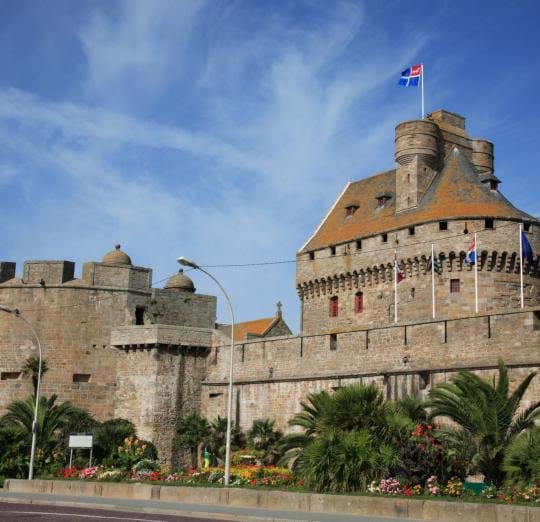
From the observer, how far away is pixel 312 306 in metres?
43.6

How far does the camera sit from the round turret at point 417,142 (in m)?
40.5

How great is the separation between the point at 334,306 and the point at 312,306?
5.29 feet

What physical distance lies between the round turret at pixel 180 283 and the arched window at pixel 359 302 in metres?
8.07

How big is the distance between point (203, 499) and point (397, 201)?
25039 millimetres

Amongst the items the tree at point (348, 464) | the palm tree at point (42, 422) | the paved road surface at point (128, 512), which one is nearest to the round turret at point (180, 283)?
the palm tree at point (42, 422)

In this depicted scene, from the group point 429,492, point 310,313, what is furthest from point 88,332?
point 429,492

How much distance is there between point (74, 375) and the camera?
3647cm

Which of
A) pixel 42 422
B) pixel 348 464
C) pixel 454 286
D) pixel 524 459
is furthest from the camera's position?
pixel 454 286

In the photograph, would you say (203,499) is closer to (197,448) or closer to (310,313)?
(197,448)

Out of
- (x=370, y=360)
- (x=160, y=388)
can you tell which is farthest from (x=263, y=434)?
(x=160, y=388)

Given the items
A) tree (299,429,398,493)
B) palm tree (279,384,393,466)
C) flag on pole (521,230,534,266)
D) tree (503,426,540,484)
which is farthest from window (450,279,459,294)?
tree (503,426,540,484)

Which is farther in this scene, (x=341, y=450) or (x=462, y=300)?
(x=462, y=300)

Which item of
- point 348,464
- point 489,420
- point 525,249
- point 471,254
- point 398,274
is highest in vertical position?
point 525,249

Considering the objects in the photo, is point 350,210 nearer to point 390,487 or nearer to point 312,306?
point 312,306
